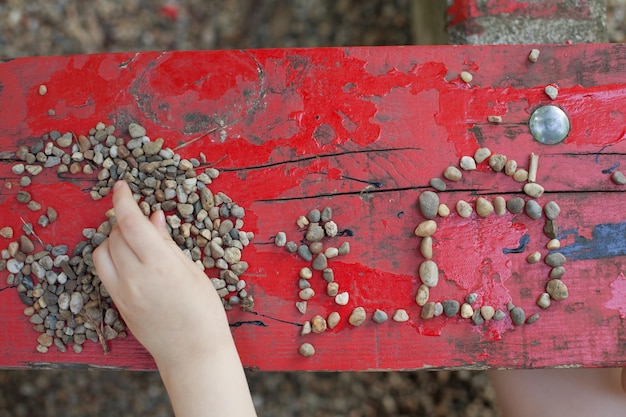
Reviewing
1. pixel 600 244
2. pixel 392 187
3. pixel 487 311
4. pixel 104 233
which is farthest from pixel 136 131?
pixel 600 244

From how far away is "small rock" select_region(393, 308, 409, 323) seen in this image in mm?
877

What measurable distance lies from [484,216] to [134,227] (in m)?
0.53

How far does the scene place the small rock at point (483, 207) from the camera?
872mm

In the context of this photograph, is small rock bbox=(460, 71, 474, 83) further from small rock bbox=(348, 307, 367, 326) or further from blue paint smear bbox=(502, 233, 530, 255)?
small rock bbox=(348, 307, 367, 326)

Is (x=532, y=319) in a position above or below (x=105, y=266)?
below

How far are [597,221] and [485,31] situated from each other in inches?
18.0

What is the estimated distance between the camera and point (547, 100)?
2.94ft

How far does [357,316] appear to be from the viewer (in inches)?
34.4

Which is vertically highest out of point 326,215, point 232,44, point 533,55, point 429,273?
point 232,44

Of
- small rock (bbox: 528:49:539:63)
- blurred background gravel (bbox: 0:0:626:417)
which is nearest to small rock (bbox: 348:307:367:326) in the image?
small rock (bbox: 528:49:539:63)

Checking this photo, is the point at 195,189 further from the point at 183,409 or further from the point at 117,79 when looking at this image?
the point at 183,409

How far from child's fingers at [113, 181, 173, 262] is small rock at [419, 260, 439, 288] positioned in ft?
1.31

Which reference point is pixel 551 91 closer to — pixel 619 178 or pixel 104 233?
pixel 619 178

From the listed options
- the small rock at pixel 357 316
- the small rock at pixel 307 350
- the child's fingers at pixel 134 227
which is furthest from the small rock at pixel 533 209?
the child's fingers at pixel 134 227
